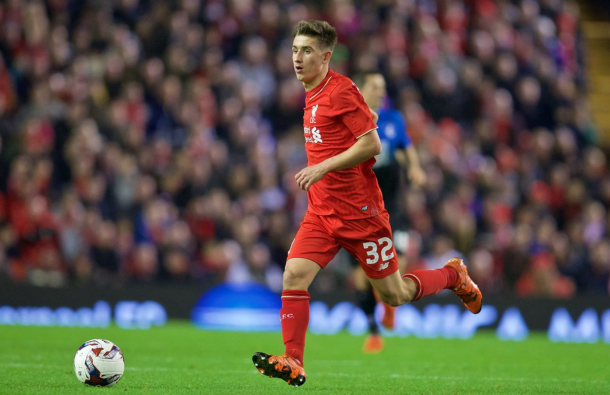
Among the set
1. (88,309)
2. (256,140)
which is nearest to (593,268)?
(256,140)

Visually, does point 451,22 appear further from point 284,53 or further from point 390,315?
point 390,315

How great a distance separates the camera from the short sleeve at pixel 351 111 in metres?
5.96

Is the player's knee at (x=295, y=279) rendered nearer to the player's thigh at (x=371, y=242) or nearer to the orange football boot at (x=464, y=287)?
the player's thigh at (x=371, y=242)

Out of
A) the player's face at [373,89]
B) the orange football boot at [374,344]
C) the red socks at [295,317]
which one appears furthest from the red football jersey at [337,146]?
the orange football boot at [374,344]

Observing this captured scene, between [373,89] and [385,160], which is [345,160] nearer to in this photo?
[373,89]

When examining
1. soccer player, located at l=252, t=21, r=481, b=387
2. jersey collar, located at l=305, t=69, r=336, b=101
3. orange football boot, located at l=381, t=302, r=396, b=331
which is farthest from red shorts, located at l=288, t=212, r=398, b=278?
orange football boot, located at l=381, t=302, r=396, b=331

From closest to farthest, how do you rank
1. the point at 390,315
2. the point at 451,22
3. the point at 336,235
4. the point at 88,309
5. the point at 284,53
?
1. the point at 336,235
2. the point at 390,315
3. the point at 88,309
4. the point at 284,53
5. the point at 451,22

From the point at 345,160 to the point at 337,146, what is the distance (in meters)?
0.28

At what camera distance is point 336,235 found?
6.16 m

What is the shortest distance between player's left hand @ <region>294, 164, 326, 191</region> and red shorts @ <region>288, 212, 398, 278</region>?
0.49 m

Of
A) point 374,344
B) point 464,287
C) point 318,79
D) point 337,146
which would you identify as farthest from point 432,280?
point 374,344

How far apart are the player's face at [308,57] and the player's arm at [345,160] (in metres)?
0.57

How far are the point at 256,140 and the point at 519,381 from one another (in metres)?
9.12

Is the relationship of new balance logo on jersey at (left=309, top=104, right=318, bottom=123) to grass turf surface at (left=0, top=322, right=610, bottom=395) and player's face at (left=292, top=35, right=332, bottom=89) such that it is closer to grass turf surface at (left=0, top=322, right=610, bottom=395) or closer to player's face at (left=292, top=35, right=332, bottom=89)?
player's face at (left=292, top=35, right=332, bottom=89)
